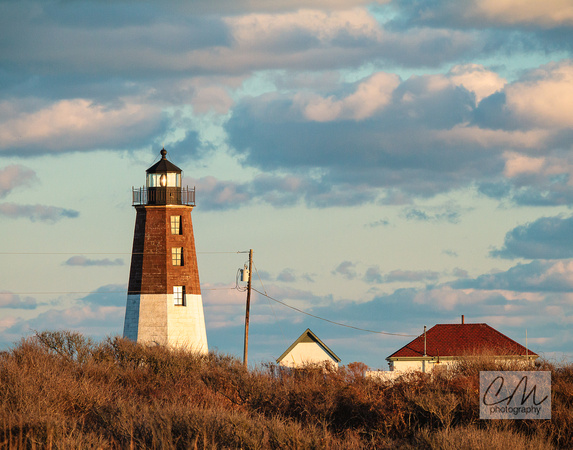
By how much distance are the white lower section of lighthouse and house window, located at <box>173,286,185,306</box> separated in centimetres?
18

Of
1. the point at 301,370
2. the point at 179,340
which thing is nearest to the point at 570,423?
the point at 301,370

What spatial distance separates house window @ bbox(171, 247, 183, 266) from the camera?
39.9 metres

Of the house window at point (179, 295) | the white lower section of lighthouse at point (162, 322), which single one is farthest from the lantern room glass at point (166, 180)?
the white lower section of lighthouse at point (162, 322)

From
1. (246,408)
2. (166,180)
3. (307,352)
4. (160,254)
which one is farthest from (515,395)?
(307,352)

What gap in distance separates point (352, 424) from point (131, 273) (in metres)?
20.3

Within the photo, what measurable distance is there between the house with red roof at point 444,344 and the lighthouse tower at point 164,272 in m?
12.4

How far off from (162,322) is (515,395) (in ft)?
66.8

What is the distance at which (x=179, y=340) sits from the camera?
39031 mm

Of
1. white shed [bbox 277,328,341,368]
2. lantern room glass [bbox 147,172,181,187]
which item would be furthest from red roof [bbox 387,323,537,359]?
lantern room glass [bbox 147,172,181,187]

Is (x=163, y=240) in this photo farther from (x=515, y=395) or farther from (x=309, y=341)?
(x=515, y=395)

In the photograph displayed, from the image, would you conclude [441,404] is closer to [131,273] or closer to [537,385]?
[537,385]

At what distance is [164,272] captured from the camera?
39.4m

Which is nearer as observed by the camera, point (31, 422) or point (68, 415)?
point (31, 422)

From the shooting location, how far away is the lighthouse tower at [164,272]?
39.0m
